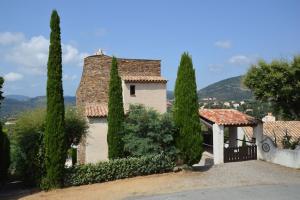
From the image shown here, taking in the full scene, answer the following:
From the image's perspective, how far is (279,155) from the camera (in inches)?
953

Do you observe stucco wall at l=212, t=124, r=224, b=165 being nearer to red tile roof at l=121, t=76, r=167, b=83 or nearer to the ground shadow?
red tile roof at l=121, t=76, r=167, b=83

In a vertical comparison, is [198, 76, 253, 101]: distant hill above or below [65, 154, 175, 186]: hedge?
above

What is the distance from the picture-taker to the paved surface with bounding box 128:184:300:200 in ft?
51.9

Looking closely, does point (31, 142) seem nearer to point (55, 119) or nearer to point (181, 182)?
point (55, 119)

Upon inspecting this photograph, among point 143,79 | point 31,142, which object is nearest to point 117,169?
point 31,142

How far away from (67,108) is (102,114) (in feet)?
12.5

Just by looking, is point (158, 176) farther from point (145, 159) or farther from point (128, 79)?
point (128, 79)

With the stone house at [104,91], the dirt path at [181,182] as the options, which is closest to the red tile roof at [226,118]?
the dirt path at [181,182]

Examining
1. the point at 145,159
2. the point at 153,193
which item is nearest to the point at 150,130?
the point at 145,159

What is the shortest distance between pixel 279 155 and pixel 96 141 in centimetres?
1319

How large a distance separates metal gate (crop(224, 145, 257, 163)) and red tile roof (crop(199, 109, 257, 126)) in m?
1.72

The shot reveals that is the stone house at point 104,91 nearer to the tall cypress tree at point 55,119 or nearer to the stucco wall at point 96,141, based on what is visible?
the stucco wall at point 96,141

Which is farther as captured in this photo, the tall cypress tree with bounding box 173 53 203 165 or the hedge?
the tall cypress tree with bounding box 173 53 203 165

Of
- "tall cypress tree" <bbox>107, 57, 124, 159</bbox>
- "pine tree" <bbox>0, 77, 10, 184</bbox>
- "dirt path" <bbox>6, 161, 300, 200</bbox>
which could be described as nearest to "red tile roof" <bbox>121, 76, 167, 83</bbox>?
"tall cypress tree" <bbox>107, 57, 124, 159</bbox>
